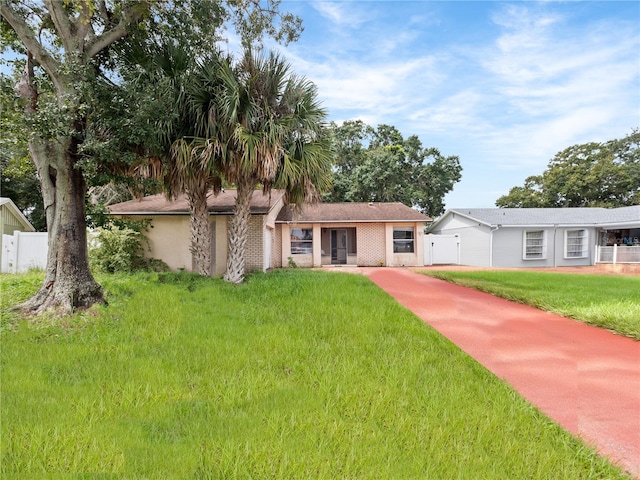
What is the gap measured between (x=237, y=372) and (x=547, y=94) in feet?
53.2

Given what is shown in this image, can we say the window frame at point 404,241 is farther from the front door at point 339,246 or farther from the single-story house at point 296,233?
the front door at point 339,246

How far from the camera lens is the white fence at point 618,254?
17.8 m

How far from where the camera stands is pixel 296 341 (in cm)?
499

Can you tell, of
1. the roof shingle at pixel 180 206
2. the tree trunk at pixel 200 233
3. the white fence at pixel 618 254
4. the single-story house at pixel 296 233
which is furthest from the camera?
the white fence at pixel 618 254

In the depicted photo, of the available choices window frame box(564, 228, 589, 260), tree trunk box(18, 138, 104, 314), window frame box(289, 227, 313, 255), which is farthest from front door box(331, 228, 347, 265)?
tree trunk box(18, 138, 104, 314)

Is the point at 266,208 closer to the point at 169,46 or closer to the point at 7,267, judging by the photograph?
the point at 169,46

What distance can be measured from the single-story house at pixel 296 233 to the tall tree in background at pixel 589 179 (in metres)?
24.6

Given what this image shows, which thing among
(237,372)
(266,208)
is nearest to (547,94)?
(266,208)

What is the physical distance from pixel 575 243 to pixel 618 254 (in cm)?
227

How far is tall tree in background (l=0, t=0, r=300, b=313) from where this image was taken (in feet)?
20.6

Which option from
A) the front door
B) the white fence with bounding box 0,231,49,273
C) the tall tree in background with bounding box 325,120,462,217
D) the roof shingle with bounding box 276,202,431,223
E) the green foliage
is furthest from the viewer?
the tall tree in background with bounding box 325,120,462,217

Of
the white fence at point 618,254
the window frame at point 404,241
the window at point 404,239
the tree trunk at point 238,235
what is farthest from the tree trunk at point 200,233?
the white fence at point 618,254

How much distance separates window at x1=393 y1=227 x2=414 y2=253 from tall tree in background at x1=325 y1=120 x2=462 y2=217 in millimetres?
7858

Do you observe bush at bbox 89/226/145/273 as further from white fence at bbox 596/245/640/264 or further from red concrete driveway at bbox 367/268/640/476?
white fence at bbox 596/245/640/264
